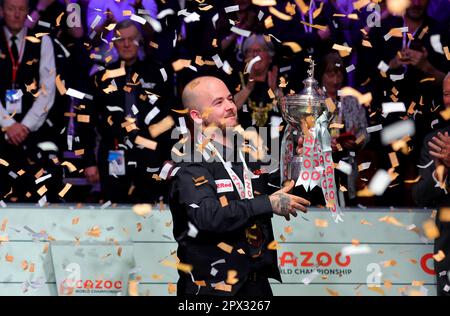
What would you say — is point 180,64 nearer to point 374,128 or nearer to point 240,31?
point 240,31

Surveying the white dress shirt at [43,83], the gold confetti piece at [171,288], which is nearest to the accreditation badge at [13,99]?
the white dress shirt at [43,83]

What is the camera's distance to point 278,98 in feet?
24.5

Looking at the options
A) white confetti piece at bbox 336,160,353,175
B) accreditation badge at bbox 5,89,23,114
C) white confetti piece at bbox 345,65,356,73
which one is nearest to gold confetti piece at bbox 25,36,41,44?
accreditation badge at bbox 5,89,23,114

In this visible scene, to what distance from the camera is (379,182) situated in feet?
25.4

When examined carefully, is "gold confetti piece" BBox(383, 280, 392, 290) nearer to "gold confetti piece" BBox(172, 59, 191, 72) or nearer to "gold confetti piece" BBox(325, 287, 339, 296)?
"gold confetti piece" BBox(325, 287, 339, 296)

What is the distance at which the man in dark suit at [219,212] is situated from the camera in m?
5.21

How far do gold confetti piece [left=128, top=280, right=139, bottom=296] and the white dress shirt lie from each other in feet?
4.84

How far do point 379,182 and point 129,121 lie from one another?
1.95 m

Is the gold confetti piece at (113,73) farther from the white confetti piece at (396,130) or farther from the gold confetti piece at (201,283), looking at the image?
the gold confetti piece at (201,283)

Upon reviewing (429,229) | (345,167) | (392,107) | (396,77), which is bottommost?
(429,229)

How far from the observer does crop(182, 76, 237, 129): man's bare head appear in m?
5.43

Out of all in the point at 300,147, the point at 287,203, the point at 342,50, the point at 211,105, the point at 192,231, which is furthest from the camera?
the point at 342,50

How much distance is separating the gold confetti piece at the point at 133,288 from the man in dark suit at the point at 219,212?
5.27ft

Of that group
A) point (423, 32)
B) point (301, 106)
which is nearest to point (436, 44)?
point (423, 32)
